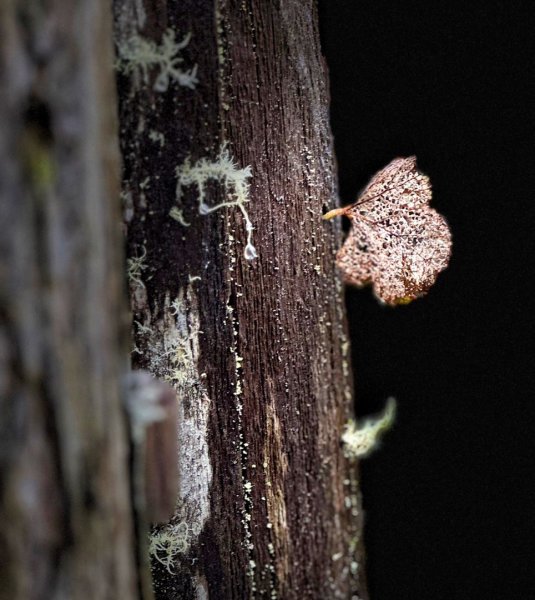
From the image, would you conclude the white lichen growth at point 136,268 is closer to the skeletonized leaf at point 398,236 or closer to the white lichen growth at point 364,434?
the skeletonized leaf at point 398,236

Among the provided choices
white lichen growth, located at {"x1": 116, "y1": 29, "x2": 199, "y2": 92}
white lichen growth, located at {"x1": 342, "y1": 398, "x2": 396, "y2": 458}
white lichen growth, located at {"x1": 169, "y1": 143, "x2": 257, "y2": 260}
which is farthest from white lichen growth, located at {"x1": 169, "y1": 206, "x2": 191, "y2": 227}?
white lichen growth, located at {"x1": 342, "y1": 398, "x2": 396, "y2": 458}

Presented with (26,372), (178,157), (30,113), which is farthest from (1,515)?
(178,157)

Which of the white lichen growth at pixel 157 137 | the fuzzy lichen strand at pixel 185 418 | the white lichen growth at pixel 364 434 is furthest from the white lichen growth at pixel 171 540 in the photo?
the white lichen growth at pixel 157 137

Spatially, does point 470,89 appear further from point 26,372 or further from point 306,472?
point 26,372

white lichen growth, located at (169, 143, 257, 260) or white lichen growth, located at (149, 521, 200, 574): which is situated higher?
white lichen growth, located at (169, 143, 257, 260)

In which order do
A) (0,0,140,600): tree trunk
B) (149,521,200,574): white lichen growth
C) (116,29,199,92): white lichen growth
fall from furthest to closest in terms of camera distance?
(149,521,200,574): white lichen growth, (116,29,199,92): white lichen growth, (0,0,140,600): tree trunk

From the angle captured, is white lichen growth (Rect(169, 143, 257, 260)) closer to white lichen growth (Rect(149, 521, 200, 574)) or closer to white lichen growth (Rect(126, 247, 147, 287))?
white lichen growth (Rect(126, 247, 147, 287))

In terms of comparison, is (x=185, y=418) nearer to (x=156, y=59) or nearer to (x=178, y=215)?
(x=178, y=215)

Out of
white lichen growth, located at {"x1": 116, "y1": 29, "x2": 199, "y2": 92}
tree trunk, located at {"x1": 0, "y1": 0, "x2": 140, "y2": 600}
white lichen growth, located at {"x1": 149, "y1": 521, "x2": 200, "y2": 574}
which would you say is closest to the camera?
tree trunk, located at {"x1": 0, "y1": 0, "x2": 140, "y2": 600}
